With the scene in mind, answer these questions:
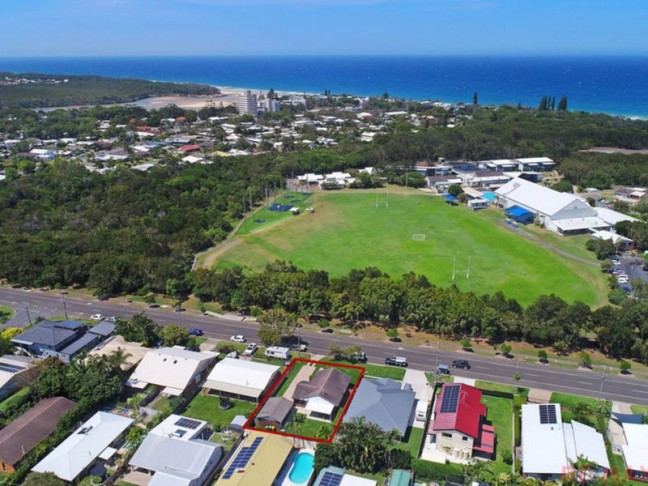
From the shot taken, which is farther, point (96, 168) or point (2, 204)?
point (96, 168)

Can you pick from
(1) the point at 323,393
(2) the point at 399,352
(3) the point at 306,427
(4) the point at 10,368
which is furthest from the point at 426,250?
(4) the point at 10,368

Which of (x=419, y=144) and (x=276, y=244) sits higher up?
(x=419, y=144)

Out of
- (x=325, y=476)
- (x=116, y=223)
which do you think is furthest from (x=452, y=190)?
(x=325, y=476)

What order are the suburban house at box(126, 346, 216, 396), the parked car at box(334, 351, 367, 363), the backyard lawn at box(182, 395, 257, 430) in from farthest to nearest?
the parked car at box(334, 351, 367, 363), the suburban house at box(126, 346, 216, 396), the backyard lawn at box(182, 395, 257, 430)

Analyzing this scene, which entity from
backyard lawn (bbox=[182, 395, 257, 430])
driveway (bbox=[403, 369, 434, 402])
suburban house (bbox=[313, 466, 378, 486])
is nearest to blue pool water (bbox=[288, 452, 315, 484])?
suburban house (bbox=[313, 466, 378, 486])

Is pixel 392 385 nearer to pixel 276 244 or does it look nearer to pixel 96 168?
pixel 276 244

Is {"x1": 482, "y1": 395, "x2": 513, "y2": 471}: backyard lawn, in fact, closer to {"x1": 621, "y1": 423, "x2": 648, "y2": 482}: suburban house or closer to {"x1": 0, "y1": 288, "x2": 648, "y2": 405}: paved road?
Result: {"x1": 0, "y1": 288, "x2": 648, "y2": 405}: paved road

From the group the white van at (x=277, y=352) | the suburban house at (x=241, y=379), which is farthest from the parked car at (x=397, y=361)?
the suburban house at (x=241, y=379)
